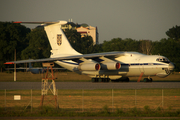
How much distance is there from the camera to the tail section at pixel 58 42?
37.2 m

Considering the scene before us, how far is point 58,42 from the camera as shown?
124ft

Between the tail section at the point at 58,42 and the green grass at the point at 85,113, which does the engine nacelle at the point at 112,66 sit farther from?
the green grass at the point at 85,113

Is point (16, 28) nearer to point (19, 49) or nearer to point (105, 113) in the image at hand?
point (19, 49)

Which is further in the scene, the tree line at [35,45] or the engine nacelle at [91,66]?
the tree line at [35,45]

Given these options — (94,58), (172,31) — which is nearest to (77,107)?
(94,58)

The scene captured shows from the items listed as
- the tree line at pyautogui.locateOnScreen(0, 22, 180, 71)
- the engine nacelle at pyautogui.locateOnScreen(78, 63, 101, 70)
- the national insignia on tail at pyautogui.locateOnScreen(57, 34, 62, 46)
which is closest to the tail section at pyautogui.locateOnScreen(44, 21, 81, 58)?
the national insignia on tail at pyautogui.locateOnScreen(57, 34, 62, 46)

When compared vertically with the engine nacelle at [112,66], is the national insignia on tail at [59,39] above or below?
above

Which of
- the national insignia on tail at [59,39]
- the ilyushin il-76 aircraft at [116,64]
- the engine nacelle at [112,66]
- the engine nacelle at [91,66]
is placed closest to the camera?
the ilyushin il-76 aircraft at [116,64]

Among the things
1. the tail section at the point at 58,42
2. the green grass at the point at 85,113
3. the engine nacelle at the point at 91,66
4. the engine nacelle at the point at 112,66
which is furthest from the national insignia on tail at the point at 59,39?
the green grass at the point at 85,113

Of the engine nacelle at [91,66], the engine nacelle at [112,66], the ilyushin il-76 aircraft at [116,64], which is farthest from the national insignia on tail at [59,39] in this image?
the engine nacelle at [112,66]

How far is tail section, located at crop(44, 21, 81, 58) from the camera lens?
37219mm

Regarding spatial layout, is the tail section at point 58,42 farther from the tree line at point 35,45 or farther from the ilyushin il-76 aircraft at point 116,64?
the tree line at point 35,45

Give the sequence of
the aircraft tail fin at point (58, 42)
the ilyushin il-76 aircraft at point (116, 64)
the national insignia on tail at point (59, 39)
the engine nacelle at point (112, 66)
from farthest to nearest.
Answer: the national insignia on tail at point (59, 39), the aircraft tail fin at point (58, 42), the engine nacelle at point (112, 66), the ilyushin il-76 aircraft at point (116, 64)

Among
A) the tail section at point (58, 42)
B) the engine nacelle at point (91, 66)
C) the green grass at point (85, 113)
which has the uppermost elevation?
the tail section at point (58, 42)
